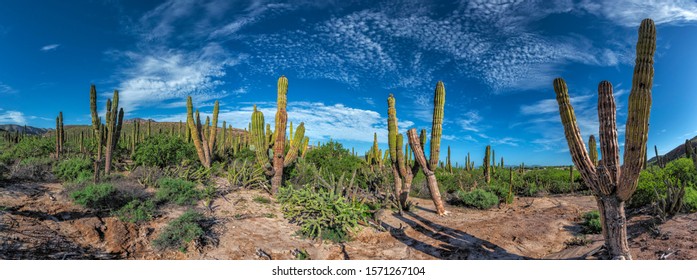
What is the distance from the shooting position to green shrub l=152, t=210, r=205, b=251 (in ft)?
22.5

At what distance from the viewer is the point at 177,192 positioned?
32.9ft

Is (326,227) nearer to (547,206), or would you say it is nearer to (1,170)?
(1,170)

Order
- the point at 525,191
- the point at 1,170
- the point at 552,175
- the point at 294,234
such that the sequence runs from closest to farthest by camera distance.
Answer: the point at 294,234 < the point at 1,170 < the point at 525,191 < the point at 552,175

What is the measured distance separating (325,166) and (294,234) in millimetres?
8580

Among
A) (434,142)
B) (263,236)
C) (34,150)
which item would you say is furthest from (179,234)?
(34,150)

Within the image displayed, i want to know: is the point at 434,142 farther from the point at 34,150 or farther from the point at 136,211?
the point at 34,150

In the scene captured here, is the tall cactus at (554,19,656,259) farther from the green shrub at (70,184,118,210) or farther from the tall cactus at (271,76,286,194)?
the green shrub at (70,184,118,210)

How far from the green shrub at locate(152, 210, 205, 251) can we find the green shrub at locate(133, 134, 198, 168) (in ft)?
28.4

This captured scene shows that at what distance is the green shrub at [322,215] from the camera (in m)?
8.56

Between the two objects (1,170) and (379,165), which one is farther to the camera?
(379,165)

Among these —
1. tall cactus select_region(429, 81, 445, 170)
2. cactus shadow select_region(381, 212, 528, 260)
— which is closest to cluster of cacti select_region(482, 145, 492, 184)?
tall cactus select_region(429, 81, 445, 170)

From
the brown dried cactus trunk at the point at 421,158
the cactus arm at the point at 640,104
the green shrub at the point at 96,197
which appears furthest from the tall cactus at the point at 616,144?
the green shrub at the point at 96,197
